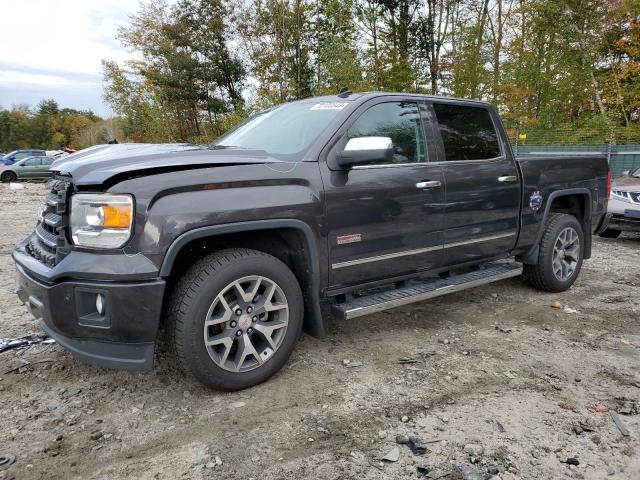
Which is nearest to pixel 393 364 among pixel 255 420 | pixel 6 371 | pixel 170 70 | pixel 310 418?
pixel 310 418

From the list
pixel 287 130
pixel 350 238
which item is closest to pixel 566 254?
pixel 350 238

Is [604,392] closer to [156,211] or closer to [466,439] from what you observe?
[466,439]

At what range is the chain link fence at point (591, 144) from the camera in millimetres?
13609

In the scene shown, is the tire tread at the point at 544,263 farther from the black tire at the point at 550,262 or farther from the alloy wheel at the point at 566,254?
the alloy wheel at the point at 566,254

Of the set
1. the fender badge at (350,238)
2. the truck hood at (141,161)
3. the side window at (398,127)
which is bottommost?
the fender badge at (350,238)

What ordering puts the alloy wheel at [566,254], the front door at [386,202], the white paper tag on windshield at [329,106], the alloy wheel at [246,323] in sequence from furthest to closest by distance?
1. the alloy wheel at [566,254]
2. the white paper tag on windshield at [329,106]
3. the front door at [386,202]
4. the alloy wheel at [246,323]

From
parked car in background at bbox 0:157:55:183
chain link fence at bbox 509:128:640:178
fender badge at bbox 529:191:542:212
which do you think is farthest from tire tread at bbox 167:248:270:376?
parked car in background at bbox 0:157:55:183

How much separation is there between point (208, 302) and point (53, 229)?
1036mm

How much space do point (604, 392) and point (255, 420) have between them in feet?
7.19

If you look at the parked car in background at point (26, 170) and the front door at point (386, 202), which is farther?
the parked car in background at point (26, 170)

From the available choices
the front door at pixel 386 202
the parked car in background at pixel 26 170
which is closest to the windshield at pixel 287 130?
the front door at pixel 386 202

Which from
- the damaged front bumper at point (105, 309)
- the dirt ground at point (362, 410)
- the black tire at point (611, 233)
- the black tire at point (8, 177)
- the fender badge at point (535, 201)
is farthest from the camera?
the black tire at point (8, 177)

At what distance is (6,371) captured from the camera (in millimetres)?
3119

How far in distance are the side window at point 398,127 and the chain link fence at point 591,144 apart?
10.1m
